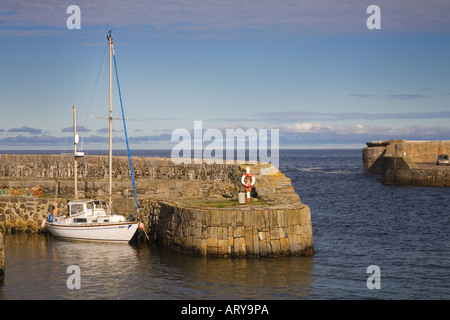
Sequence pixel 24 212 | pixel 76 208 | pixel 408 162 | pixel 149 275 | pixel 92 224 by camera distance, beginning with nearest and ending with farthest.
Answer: pixel 149 275
pixel 92 224
pixel 76 208
pixel 24 212
pixel 408 162

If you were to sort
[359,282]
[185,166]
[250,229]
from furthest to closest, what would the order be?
[185,166] → [250,229] → [359,282]

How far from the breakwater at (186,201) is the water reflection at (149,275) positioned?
695 millimetres

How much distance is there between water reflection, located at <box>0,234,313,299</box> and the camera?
57.8ft

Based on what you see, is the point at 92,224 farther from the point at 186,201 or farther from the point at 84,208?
the point at 186,201

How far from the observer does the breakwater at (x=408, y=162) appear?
5806 centimetres

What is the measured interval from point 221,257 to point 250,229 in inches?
59.9

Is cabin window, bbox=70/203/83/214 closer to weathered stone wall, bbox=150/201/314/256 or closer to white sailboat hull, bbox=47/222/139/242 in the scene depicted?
white sailboat hull, bbox=47/222/139/242

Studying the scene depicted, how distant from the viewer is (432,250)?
2436 centimetres

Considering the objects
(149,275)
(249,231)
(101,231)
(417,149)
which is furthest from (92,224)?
(417,149)

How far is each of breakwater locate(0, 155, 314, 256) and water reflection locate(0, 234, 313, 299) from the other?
0.70 metres

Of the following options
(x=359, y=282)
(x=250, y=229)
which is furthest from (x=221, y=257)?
(x=359, y=282)

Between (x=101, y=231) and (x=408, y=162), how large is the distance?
4527 cm

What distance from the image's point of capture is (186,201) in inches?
983
